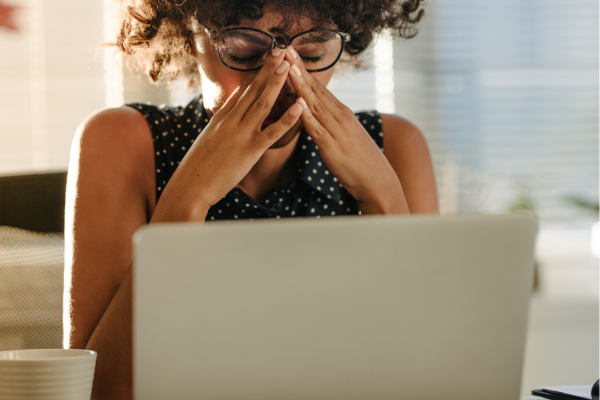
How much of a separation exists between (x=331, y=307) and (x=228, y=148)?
0.49m

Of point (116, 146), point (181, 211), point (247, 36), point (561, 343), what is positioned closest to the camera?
point (181, 211)

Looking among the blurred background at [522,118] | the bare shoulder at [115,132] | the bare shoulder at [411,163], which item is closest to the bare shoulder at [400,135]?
the bare shoulder at [411,163]

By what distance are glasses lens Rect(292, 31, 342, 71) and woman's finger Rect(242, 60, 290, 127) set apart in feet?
0.26

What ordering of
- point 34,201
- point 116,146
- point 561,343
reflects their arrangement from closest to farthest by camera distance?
point 116,146, point 34,201, point 561,343

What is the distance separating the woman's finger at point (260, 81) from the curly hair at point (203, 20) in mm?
68

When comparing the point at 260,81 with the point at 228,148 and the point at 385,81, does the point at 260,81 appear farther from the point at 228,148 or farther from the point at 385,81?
the point at 385,81

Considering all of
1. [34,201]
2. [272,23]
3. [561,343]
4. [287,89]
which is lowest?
[561,343]

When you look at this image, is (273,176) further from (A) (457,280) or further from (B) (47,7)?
(B) (47,7)

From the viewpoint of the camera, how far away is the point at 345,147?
2.92ft

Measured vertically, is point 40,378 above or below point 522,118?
below

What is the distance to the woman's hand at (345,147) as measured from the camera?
0.88 meters

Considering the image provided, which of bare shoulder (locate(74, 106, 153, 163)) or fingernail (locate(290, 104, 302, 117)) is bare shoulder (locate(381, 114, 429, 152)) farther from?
bare shoulder (locate(74, 106, 153, 163))

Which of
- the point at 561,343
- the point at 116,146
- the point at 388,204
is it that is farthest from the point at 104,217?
the point at 561,343

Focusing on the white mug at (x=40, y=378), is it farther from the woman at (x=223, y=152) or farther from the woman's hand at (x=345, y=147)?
the woman's hand at (x=345, y=147)
